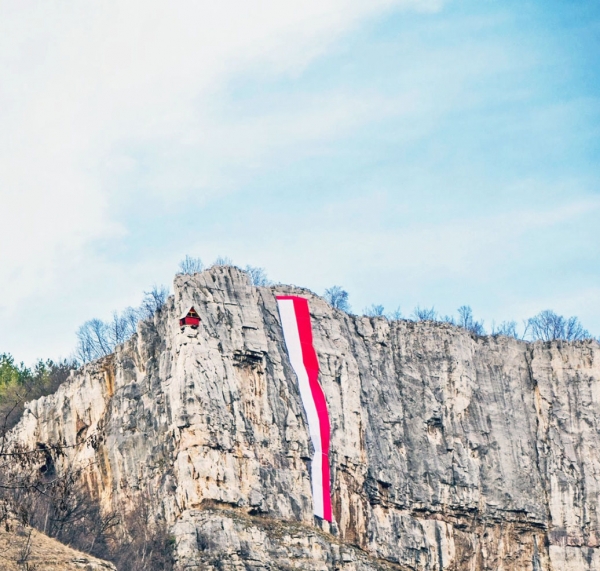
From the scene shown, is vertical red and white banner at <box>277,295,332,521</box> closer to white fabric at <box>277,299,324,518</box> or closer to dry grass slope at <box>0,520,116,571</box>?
white fabric at <box>277,299,324,518</box>

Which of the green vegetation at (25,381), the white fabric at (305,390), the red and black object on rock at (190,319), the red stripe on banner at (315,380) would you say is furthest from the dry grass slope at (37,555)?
the green vegetation at (25,381)

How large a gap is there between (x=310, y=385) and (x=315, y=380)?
2.18ft

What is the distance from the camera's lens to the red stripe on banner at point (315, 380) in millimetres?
74562

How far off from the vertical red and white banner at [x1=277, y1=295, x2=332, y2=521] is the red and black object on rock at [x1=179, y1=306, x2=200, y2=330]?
6.62m

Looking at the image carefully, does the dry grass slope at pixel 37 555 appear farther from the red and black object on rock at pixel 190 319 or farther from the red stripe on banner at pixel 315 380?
the red stripe on banner at pixel 315 380

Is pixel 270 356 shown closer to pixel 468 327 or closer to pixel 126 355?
pixel 126 355

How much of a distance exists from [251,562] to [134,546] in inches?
219

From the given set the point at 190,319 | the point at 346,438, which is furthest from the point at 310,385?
the point at 190,319

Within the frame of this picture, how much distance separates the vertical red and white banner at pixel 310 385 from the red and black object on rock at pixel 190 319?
662 centimetres

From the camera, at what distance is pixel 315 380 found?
78500 millimetres

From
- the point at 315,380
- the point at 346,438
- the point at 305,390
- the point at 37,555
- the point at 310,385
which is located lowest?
the point at 37,555

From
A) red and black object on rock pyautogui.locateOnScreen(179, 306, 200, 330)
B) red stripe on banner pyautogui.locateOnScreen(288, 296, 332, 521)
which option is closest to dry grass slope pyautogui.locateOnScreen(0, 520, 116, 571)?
red and black object on rock pyautogui.locateOnScreen(179, 306, 200, 330)

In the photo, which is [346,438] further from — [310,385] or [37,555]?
[37,555]

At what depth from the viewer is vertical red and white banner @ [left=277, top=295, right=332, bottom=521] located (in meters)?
74.2
